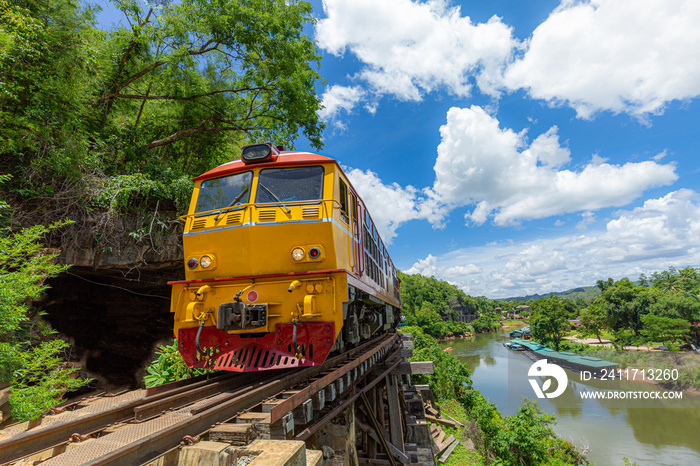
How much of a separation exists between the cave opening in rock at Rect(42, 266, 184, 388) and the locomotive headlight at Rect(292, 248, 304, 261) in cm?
752

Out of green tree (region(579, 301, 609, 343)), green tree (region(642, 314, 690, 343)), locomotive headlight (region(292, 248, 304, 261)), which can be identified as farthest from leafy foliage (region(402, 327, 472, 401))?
green tree (region(579, 301, 609, 343))

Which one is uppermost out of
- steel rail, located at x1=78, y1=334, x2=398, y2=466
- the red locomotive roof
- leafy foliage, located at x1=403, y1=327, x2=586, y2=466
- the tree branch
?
the tree branch

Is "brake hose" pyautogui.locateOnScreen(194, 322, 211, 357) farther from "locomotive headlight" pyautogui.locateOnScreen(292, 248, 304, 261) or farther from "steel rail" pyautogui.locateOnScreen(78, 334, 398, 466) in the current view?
"locomotive headlight" pyautogui.locateOnScreen(292, 248, 304, 261)

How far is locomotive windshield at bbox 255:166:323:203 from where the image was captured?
5.40 metres

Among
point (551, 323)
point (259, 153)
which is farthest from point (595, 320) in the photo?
point (259, 153)

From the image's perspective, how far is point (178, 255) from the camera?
1017 centimetres

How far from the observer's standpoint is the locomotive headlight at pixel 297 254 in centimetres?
502

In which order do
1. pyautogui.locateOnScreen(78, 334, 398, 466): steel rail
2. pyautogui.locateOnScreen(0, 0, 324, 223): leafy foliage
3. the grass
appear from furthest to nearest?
the grass, pyautogui.locateOnScreen(0, 0, 324, 223): leafy foliage, pyautogui.locateOnScreen(78, 334, 398, 466): steel rail

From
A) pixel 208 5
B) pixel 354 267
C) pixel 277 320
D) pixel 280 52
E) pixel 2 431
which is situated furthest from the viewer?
pixel 280 52

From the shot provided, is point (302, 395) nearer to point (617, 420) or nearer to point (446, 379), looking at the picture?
point (446, 379)

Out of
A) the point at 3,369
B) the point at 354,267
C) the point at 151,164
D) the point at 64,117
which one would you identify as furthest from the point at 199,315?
the point at 151,164

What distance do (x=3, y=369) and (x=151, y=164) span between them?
6.74 metres

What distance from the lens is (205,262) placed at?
17.5 feet

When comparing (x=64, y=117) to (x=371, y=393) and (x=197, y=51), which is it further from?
(x=371, y=393)
